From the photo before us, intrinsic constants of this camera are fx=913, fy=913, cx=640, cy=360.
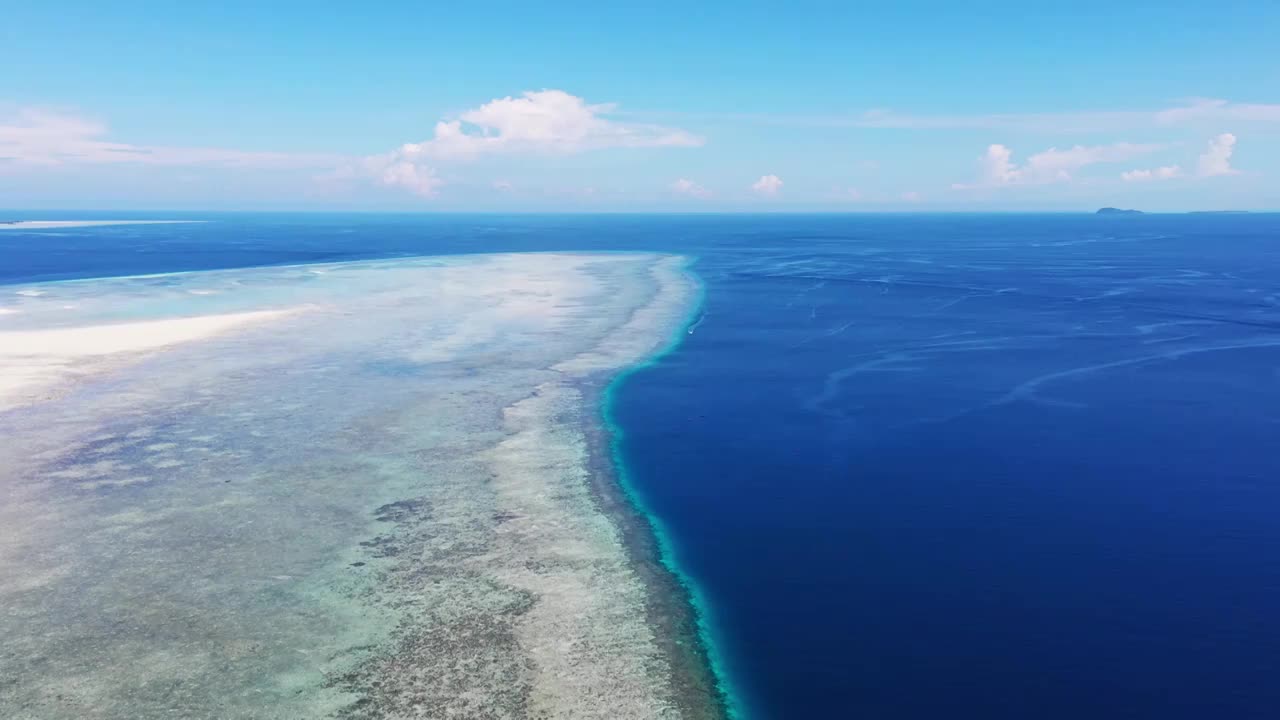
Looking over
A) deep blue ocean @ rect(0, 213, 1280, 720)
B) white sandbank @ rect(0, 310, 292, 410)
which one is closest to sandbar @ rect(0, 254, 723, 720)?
white sandbank @ rect(0, 310, 292, 410)

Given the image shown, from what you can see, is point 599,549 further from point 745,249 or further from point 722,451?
point 745,249

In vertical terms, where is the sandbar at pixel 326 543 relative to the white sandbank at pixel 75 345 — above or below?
below

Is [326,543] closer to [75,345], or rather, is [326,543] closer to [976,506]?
[976,506]

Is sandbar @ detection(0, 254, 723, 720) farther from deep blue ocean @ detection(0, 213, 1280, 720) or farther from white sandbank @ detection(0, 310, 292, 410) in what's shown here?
deep blue ocean @ detection(0, 213, 1280, 720)

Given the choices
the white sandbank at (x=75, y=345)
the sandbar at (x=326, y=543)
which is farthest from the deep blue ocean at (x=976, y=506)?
the white sandbank at (x=75, y=345)

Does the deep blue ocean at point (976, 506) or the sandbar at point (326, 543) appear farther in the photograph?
the deep blue ocean at point (976, 506)

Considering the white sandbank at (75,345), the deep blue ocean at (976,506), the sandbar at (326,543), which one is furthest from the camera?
the white sandbank at (75,345)

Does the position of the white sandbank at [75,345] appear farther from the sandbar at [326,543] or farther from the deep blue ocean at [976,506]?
the deep blue ocean at [976,506]

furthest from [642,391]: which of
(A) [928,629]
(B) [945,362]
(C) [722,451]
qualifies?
(A) [928,629]
